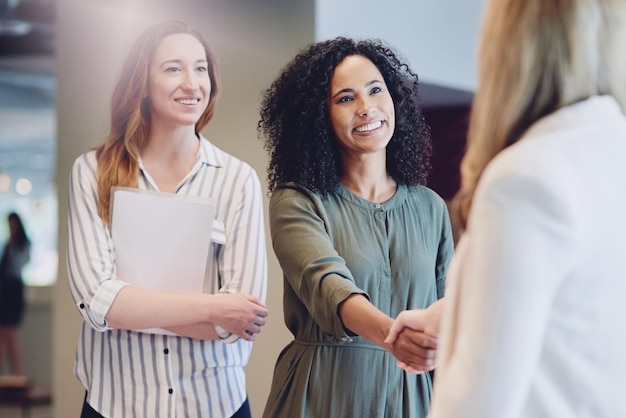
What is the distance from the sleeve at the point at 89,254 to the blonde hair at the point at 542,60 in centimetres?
139

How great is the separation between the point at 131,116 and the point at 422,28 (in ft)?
7.13

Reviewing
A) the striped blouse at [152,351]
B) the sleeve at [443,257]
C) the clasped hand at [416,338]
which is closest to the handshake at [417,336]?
the clasped hand at [416,338]

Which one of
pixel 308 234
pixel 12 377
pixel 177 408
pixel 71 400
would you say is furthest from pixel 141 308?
pixel 12 377

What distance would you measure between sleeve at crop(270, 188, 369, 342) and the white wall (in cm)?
139

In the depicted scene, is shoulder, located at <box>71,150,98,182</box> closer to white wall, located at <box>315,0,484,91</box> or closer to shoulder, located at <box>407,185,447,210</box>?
shoulder, located at <box>407,185,447,210</box>

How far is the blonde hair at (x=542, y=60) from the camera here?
1.22 meters

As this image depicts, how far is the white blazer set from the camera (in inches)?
45.0

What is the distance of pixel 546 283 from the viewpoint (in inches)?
45.0

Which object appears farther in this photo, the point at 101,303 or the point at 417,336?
the point at 101,303

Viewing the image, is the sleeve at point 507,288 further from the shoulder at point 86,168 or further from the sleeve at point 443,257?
the shoulder at point 86,168

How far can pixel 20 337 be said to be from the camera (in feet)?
30.2

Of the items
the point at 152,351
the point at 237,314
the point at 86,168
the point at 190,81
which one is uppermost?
the point at 190,81

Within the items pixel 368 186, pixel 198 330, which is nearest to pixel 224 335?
pixel 198 330

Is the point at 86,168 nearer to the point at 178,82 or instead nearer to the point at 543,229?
the point at 178,82
